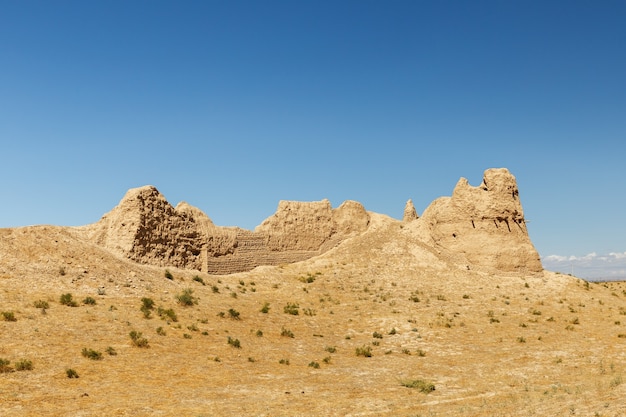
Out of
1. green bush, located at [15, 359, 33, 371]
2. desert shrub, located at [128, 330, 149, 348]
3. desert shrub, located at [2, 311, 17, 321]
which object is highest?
A: desert shrub, located at [2, 311, 17, 321]

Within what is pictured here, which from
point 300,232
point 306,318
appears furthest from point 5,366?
point 300,232

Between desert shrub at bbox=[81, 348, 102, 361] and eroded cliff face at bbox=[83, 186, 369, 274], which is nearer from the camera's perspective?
desert shrub at bbox=[81, 348, 102, 361]

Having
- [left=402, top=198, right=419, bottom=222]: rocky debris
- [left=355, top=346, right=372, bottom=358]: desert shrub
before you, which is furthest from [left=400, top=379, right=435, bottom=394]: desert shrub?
[left=402, top=198, right=419, bottom=222]: rocky debris

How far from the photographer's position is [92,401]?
15766 mm

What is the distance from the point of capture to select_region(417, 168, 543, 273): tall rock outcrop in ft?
157

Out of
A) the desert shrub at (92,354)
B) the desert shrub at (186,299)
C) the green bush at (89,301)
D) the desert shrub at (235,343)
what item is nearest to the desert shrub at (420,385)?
the desert shrub at (235,343)

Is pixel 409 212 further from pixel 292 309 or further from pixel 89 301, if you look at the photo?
pixel 89 301

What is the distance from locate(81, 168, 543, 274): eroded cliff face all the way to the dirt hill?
149 mm

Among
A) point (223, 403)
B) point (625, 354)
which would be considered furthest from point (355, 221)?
point (223, 403)

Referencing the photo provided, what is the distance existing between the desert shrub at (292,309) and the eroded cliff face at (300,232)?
38.7 ft

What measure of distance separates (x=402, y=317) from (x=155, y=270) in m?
18.7

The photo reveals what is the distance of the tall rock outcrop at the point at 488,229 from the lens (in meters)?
48.0

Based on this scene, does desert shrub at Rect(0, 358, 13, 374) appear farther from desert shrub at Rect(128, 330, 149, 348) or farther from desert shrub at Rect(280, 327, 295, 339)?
desert shrub at Rect(280, 327, 295, 339)

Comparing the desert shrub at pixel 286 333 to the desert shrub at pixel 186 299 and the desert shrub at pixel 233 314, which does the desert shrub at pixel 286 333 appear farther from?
the desert shrub at pixel 186 299
